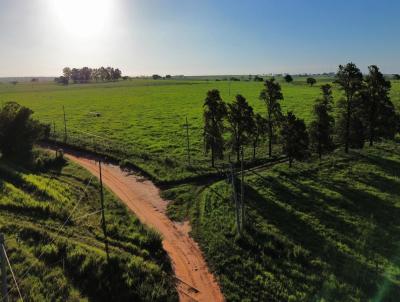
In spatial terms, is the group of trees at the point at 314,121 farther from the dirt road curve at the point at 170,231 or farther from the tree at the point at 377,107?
the dirt road curve at the point at 170,231

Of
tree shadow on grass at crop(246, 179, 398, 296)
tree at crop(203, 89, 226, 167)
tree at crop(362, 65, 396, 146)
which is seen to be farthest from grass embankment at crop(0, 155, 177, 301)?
tree at crop(362, 65, 396, 146)

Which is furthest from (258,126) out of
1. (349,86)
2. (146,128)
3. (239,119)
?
(146,128)

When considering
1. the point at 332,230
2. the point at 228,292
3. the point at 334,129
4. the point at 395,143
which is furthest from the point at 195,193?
the point at 395,143

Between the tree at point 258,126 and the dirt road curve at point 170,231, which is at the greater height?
the tree at point 258,126

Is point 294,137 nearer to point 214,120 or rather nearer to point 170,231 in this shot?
point 214,120

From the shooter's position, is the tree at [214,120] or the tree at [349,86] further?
the tree at [349,86]

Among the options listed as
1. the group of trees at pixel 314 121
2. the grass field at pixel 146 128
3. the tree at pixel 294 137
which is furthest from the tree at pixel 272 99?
the tree at pixel 294 137

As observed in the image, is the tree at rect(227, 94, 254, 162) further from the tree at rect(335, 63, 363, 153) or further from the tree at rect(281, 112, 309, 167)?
the tree at rect(335, 63, 363, 153)
